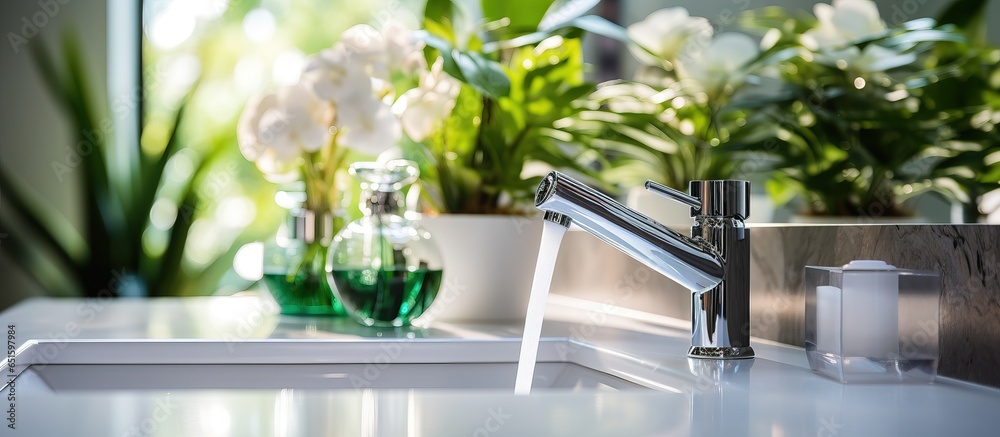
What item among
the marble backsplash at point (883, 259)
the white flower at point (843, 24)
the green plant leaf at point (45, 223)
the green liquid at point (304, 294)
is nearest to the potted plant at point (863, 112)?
the white flower at point (843, 24)

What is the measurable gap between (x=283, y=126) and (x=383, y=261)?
0.21m

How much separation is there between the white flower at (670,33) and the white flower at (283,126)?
397mm

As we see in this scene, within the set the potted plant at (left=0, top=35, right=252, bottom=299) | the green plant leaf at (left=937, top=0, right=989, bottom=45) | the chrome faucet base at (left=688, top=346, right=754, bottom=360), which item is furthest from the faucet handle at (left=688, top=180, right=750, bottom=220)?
the potted plant at (left=0, top=35, right=252, bottom=299)

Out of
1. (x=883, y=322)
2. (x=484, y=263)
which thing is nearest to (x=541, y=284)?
(x=883, y=322)

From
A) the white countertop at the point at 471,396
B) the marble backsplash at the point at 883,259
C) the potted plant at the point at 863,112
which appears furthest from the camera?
the potted plant at the point at 863,112

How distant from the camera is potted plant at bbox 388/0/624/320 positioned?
102 cm

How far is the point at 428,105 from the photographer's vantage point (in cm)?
101

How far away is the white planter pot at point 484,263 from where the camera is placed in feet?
3.35

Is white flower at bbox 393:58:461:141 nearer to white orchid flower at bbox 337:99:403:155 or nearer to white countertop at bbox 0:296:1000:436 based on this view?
white orchid flower at bbox 337:99:403:155

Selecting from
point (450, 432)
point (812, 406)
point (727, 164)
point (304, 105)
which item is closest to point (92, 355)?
point (304, 105)

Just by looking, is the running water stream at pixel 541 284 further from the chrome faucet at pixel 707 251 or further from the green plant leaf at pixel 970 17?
the green plant leaf at pixel 970 17

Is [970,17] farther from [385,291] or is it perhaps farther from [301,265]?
[301,265]

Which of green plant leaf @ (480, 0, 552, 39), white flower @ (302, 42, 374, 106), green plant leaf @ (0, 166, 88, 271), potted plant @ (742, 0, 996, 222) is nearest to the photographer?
potted plant @ (742, 0, 996, 222)

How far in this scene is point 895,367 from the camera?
0.63m
